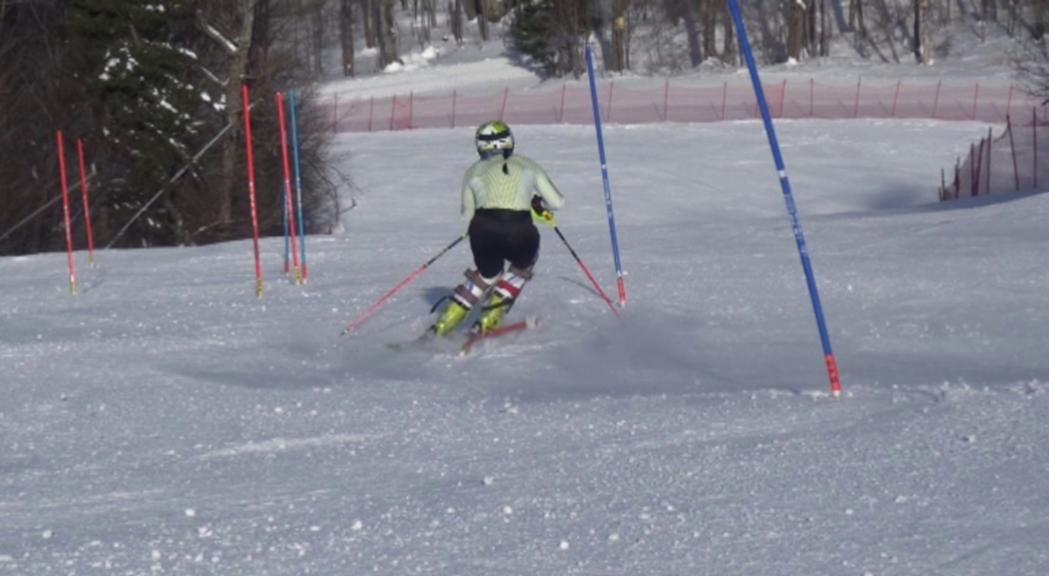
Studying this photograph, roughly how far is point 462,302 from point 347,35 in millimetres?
60525

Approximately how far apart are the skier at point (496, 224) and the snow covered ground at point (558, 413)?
0.43 m

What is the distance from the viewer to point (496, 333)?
12.1m

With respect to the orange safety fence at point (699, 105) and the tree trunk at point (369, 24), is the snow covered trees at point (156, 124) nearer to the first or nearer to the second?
the orange safety fence at point (699, 105)

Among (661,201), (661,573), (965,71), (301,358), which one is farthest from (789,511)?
(965,71)

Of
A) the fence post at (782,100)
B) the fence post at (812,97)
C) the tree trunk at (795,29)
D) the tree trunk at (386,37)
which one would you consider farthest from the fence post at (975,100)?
the tree trunk at (386,37)

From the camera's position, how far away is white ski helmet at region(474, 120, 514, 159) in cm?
1202

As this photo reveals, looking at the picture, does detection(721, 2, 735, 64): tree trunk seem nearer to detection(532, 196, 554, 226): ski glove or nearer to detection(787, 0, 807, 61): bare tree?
detection(787, 0, 807, 61): bare tree

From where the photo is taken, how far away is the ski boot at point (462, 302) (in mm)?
12125

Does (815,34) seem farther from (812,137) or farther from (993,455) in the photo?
(993,455)

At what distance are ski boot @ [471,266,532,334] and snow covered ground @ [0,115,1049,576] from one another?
31cm

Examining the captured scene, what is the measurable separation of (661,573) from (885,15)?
2341 inches

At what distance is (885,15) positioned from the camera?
6297 centimetres

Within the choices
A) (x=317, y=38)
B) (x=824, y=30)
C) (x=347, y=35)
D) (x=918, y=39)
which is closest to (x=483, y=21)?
(x=347, y=35)

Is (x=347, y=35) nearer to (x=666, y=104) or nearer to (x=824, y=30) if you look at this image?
(x=824, y=30)
